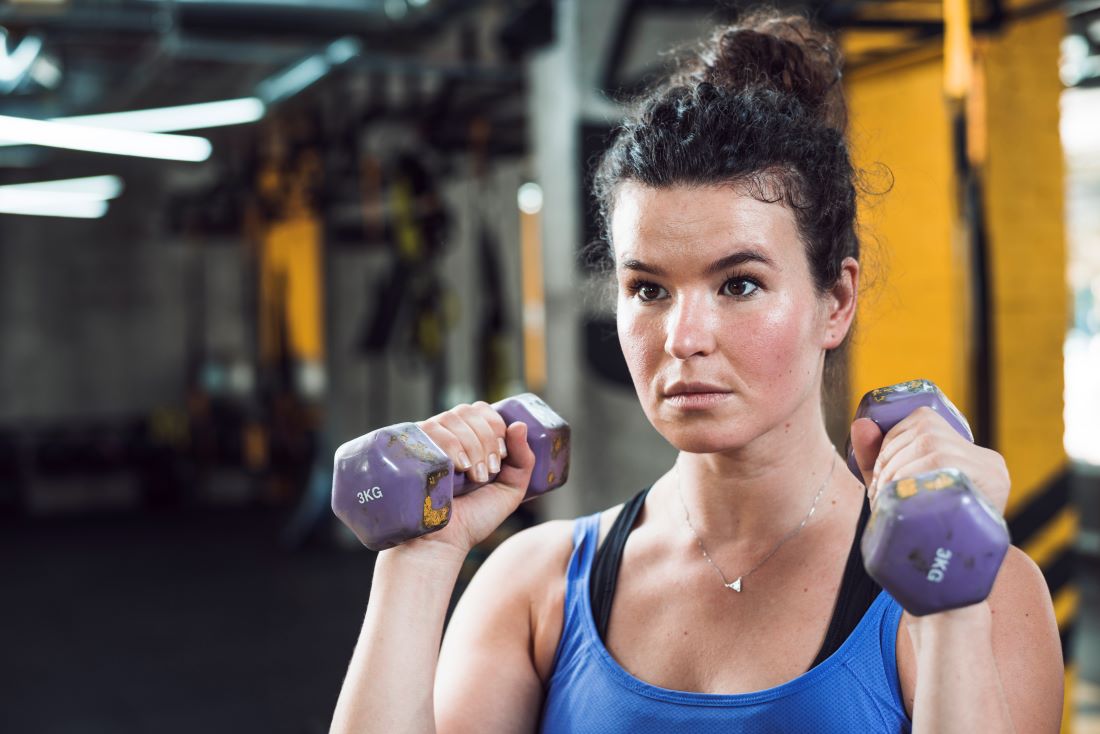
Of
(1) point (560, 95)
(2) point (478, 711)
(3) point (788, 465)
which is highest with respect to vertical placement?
(1) point (560, 95)

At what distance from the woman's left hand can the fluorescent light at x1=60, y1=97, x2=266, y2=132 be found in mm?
4386

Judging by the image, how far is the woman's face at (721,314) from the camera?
1111 millimetres

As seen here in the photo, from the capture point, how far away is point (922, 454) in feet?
3.23

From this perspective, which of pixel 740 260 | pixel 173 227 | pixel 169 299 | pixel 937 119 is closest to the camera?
pixel 740 260

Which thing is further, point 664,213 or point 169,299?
point 169,299

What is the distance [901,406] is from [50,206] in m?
10.1

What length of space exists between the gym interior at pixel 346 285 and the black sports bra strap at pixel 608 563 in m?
0.29

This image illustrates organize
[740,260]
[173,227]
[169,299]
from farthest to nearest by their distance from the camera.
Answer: [169,299] → [173,227] → [740,260]

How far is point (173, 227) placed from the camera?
8.61m

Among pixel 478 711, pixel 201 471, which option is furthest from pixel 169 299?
pixel 478 711

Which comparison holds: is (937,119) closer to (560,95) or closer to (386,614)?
(560,95)

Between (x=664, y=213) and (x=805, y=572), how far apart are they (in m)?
0.44

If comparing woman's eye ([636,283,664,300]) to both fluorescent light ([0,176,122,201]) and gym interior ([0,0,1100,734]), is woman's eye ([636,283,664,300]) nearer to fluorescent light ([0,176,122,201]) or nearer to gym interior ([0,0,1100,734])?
gym interior ([0,0,1100,734])

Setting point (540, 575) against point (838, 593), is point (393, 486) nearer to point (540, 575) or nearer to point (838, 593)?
point (540, 575)
